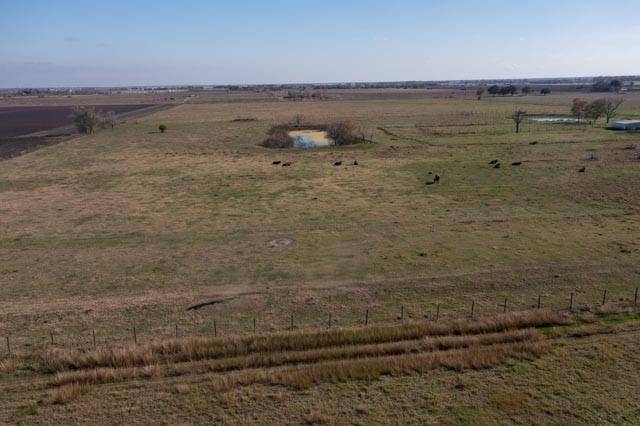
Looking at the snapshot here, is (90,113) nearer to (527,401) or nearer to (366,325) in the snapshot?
(366,325)

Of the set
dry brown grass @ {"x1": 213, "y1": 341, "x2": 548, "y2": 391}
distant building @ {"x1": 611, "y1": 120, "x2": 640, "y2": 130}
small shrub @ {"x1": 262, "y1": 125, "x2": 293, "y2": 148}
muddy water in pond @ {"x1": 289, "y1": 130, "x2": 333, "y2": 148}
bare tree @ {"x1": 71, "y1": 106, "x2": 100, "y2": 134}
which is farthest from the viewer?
bare tree @ {"x1": 71, "y1": 106, "x2": 100, "y2": 134}

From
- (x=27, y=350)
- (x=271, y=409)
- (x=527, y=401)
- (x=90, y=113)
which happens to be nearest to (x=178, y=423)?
(x=271, y=409)

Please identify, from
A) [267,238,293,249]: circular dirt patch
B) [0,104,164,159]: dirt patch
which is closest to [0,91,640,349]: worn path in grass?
[267,238,293,249]: circular dirt patch

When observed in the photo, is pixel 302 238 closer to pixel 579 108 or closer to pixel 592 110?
pixel 592 110

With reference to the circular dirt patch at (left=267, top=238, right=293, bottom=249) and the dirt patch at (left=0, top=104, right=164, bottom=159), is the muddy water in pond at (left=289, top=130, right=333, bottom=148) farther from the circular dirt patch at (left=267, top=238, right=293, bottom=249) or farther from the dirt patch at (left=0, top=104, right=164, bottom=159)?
the circular dirt patch at (left=267, top=238, right=293, bottom=249)

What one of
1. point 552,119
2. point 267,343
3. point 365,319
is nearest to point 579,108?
point 552,119

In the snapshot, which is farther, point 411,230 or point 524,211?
point 524,211
